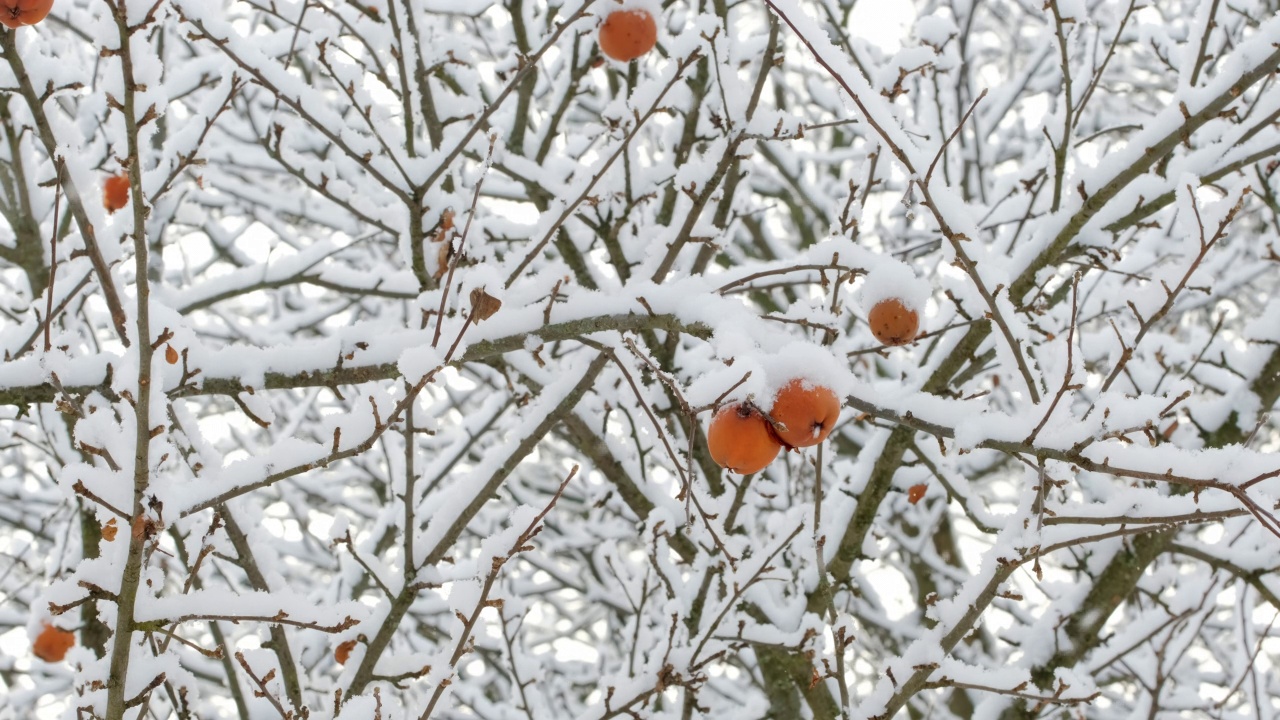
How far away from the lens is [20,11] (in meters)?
1.84

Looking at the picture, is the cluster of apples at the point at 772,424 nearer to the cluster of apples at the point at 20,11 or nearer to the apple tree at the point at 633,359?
the apple tree at the point at 633,359

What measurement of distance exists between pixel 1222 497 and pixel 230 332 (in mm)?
4750

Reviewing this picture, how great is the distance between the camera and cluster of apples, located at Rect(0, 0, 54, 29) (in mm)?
1824

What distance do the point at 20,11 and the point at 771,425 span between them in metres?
1.64

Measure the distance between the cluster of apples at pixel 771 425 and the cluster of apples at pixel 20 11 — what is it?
1.52 metres

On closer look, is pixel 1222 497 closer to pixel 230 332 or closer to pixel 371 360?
pixel 371 360

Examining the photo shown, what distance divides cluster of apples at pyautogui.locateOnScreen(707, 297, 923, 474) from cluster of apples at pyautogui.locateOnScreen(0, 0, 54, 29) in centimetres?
152

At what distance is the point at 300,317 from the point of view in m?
5.04

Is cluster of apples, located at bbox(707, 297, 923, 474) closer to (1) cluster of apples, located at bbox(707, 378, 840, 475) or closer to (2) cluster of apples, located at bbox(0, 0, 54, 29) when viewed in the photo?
(1) cluster of apples, located at bbox(707, 378, 840, 475)

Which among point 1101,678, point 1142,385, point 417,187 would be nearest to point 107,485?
point 417,187

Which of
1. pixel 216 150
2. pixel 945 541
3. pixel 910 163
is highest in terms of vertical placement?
pixel 216 150

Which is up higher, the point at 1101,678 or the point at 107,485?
the point at 1101,678

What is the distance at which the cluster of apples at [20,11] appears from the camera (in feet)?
5.98

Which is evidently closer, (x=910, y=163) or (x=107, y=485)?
(x=107, y=485)
